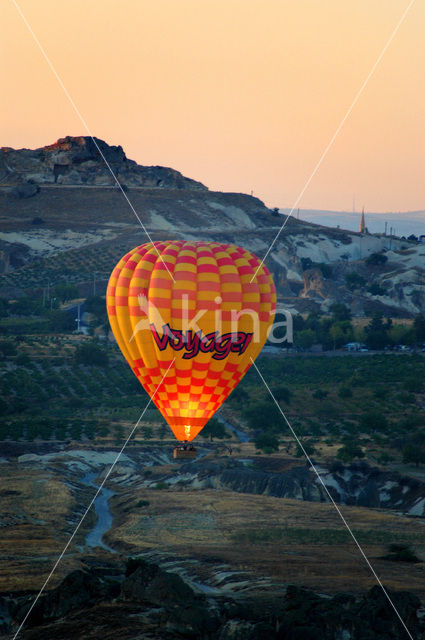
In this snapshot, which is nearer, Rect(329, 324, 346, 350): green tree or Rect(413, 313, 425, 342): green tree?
Rect(329, 324, 346, 350): green tree

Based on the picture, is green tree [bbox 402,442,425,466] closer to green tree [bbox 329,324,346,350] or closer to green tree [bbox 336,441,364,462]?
green tree [bbox 336,441,364,462]

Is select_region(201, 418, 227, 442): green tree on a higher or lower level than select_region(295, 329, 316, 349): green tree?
lower

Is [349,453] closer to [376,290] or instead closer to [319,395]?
[319,395]

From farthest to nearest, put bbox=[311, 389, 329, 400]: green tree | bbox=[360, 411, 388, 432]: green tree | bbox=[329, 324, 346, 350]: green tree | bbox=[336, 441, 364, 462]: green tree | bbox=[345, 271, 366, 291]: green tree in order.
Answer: bbox=[345, 271, 366, 291]: green tree, bbox=[329, 324, 346, 350]: green tree, bbox=[311, 389, 329, 400]: green tree, bbox=[360, 411, 388, 432]: green tree, bbox=[336, 441, 364, 462]: green tree

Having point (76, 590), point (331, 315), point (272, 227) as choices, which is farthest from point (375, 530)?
point (272, 227)

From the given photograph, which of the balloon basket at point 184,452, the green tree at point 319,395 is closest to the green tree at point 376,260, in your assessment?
the green tree at point 319,395

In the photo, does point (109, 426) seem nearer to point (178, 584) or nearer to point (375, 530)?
point (375, 530)

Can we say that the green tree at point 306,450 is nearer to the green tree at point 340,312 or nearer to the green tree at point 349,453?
the green tree at point 349,453

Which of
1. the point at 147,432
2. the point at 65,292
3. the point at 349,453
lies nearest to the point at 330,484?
the point at 349,453

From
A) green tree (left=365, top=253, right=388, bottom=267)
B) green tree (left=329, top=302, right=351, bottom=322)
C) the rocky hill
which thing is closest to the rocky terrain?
green tree (left=329, top=302, right=351, bottom=322)
